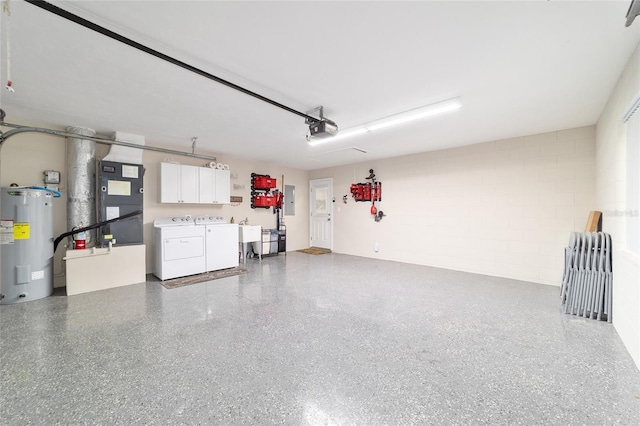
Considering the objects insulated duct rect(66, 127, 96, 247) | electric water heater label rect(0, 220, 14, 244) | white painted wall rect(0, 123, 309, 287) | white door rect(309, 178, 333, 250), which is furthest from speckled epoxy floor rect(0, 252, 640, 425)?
white door rect(309, 178, 333, 250)

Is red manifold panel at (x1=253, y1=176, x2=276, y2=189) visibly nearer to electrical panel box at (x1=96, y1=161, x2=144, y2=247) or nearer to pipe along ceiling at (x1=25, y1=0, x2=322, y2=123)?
electrical panel box at (x1=96, y1=161, x2=144, y2=247)

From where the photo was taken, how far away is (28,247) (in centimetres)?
345

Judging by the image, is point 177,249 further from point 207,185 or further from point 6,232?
point 6,232

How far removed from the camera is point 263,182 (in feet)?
21.8

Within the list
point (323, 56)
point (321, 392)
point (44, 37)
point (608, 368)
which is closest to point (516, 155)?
point (608, 368)

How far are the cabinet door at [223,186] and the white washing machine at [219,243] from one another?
487mm

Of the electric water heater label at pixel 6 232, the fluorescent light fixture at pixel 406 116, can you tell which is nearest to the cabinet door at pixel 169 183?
the electric water heater label at pixel 6 232

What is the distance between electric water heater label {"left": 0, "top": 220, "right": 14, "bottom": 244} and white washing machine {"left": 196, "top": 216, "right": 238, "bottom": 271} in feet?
7.74

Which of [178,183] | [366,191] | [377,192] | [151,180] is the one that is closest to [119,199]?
[151,180]

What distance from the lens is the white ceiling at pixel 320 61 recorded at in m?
1.72

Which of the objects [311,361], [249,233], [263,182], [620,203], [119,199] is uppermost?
[263,182]

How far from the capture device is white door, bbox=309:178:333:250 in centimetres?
763

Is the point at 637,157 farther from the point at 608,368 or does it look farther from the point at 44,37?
the point at 44,37

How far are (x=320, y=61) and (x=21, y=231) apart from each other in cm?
445
